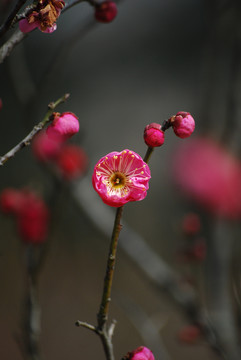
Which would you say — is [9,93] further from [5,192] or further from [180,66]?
[5,192]

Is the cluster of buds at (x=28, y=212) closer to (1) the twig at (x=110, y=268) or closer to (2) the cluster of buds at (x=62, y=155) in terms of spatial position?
(2) the cluster of buds at (x=62, y=155)

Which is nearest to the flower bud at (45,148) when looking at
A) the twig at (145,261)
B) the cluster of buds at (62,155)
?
the cluster of buds at (62,155)

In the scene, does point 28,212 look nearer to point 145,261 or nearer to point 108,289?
point 145,261

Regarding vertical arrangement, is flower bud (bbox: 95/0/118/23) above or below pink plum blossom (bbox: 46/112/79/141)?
above

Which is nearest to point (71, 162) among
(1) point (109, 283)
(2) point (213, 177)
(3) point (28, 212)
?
(3) point (28, 212)

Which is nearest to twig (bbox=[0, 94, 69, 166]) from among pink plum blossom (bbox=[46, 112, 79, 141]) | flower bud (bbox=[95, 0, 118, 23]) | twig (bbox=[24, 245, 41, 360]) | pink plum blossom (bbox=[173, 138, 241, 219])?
pink plum blossom (bbox=[46, 112, 79, 141])

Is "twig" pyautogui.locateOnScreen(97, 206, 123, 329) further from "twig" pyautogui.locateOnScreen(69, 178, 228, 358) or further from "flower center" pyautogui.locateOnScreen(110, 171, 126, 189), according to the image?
"twig" pyautogui.locateOnScreen(69, 178, 228, 358)
